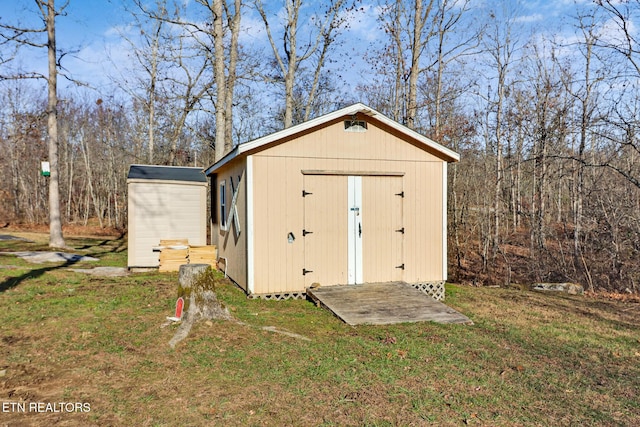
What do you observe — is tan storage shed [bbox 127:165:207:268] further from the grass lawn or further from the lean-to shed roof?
the grass lawn

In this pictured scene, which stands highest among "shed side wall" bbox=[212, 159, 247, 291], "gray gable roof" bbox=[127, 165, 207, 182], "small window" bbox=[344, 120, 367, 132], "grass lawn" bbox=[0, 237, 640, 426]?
"small window" bbox=[344, 120, 367, 132]

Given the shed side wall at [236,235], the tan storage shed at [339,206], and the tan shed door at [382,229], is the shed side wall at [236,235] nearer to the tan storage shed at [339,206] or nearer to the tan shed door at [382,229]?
the tan storage shed at [339,206]

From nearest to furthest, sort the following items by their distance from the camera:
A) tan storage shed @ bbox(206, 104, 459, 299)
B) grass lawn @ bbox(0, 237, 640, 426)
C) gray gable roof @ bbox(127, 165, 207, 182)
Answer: grass lawn @ bbox(0, 237, 640, 426) → tan storage shed @ bbox(206, 104, 459, 299) → gray gable roof @ bbox(127, 165, 207, 182)

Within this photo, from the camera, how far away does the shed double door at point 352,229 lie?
8312 mm

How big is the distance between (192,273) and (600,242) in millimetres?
12629

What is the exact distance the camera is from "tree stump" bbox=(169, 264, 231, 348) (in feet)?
18.9

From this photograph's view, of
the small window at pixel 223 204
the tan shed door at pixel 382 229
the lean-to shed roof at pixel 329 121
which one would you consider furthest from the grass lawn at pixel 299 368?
the small window at pixel 223 204

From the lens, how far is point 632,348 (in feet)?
19.3

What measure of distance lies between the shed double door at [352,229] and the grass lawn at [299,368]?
109cm

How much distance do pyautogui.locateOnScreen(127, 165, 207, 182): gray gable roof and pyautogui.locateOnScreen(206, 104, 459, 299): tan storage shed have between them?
10.1 feet

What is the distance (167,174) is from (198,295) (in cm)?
709

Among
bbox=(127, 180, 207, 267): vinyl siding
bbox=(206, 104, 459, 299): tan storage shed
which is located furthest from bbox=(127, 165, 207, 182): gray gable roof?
bbox=(206, 104, 459, 299): tan storage shed

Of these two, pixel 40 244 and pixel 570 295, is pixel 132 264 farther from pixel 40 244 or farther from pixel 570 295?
pixel 570 295

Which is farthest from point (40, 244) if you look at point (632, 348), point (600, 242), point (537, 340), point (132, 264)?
point (600, 242)
